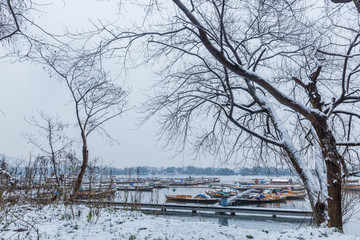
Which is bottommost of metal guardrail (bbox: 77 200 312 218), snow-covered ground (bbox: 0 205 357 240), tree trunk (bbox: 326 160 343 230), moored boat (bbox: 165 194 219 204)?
moored boat (bbox: 165 194 219 204)

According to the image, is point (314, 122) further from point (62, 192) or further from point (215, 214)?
point (215, 214)

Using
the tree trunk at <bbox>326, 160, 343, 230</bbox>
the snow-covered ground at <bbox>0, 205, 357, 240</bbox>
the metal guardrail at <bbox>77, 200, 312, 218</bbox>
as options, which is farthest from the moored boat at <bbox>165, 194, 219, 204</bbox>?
the tree trunk at <bbox>326, 160, 343, 230</bbox>

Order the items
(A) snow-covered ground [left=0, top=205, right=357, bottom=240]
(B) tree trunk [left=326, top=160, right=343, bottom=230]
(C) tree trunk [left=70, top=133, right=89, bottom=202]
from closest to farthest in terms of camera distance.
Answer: (A) snow-covered ground [left=0, top=205, right=357, bottom=240]
(B) tree trunk [left=326, top=160, right=343, bottom=230]
(C) tree trunk [left=70, top=133, right=89, bottom=202]

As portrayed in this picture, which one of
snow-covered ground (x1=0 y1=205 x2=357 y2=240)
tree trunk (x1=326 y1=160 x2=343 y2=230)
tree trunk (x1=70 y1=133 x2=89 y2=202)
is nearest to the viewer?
snow-covered ground (x1=0 y1=205 x2=357 y2=240)

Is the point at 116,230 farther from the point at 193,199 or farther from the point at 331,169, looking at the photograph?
the point at 193,199

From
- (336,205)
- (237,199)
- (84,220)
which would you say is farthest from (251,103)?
(237,199)

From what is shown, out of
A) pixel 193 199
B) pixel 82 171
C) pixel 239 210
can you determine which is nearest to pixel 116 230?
pixel 82 171

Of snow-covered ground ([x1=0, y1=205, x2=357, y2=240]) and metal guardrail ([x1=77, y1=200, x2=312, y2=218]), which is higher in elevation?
snow-covered ground ([x1=0, y1=205, x2=357, y2=240])

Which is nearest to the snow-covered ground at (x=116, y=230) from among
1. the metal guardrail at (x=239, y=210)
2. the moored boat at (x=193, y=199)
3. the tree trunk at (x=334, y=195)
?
the tree trunk at (x=334, y=195)

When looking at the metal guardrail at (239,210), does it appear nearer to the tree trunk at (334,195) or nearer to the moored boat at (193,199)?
the moored boat at (193,199)

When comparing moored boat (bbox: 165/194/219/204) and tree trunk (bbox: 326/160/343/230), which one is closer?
tree trunk (bbox: 326/160/343/230)

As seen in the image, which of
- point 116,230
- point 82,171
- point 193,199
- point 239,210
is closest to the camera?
point 116,230

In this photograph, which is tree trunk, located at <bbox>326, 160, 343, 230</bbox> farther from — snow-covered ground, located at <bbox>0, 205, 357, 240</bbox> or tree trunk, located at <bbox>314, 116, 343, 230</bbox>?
snow-covered ground, located at <bbox>0, 205, 357, 240</bbox>

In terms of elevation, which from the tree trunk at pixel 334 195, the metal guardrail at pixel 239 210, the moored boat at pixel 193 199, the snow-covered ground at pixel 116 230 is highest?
the tree trunk at pixel 334 195
